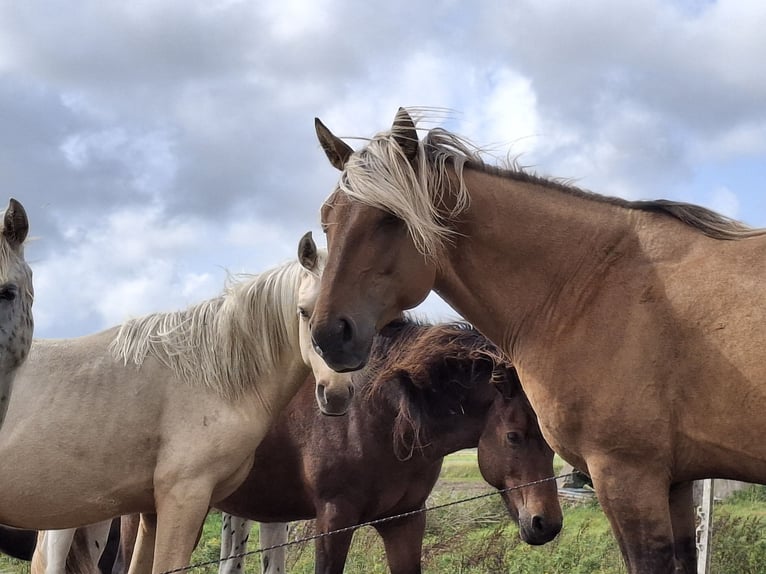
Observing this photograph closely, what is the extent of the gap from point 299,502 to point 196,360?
5.18 feet

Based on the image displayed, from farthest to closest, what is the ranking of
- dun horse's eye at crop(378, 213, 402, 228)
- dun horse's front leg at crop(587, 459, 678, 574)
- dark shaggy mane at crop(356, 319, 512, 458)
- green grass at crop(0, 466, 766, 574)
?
green grass at crop(0, 466, 766, 574) → dark shaggy mane at crop(356, 319, 512, 458) → dun horse's eye at crop(378, 213, 402, 228) → dun horse's front leg at crop(587, 459, 678, 574)

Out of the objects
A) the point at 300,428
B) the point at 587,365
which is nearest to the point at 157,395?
the point at 300,428

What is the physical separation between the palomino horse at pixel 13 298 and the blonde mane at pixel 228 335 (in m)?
2.20

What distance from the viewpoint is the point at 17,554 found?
7848 mm

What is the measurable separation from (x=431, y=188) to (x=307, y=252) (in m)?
1.87

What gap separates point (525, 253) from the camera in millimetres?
3674

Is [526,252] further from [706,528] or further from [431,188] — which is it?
[706,528]

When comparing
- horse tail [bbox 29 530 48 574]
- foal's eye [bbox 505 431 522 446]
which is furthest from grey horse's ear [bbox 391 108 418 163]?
horse tail [bbox 29 530 48 574]

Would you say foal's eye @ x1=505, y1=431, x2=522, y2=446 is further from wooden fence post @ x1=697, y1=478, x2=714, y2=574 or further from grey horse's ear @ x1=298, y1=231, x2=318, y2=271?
wooden fence post @ x1=697, y1=478, x2=714, y2=574


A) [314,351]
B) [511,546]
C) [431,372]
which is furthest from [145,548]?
[511,546]

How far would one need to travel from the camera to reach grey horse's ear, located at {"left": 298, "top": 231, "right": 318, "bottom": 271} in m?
5.34

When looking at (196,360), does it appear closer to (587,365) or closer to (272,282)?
(272,282)

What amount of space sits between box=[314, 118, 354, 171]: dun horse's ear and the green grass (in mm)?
5707

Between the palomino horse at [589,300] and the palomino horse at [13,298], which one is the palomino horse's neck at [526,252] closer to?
the palomino horse at [589,300]
